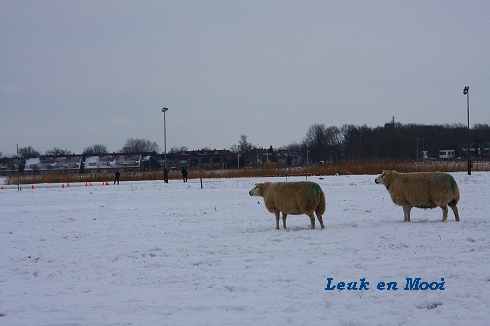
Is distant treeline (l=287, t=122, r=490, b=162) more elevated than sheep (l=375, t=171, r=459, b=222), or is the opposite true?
distant treeline (l=287, t=122, r=490, b=162)

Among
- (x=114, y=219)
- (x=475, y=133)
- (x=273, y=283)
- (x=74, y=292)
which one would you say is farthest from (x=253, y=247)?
(x=475, y=133)

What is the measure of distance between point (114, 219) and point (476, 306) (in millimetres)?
14292

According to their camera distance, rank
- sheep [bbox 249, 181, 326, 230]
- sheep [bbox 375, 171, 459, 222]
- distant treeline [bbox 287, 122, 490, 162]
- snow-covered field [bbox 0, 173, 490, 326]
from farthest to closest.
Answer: distant treeline [bbox 287, 122, 490, 162] → sheep [bbox 375, 171, 459, 222] → sheep [bbox 249, 181, 326, 230] → snow-covered field [bbox 0, 173, 490, 326]

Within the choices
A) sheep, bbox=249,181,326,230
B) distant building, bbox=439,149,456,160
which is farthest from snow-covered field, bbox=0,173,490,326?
distant building, bbox=439,149,456,160

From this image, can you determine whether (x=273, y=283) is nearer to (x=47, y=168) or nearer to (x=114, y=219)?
(x=114, y=219)

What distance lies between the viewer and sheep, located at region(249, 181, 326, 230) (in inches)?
578

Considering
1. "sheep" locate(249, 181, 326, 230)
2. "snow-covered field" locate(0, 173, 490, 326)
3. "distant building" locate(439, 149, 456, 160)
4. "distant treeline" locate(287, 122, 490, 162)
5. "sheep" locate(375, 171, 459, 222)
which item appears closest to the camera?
"snow-covered field" locate(0, 173, 490, 326)

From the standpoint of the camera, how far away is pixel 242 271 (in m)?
9.25

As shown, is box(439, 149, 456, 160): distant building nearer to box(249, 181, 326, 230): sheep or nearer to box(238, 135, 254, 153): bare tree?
box(238, 135, 254, 153): bare tree

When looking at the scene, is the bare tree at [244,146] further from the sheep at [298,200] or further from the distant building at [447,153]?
the sheep at [298,200]

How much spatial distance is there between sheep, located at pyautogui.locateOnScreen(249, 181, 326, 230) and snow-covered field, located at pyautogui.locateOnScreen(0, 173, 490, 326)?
49 centimetres

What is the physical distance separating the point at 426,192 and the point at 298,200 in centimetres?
359

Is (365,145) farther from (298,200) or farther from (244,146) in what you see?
(298,200)

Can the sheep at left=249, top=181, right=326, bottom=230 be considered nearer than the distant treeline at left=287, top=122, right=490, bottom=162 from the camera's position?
Yes
